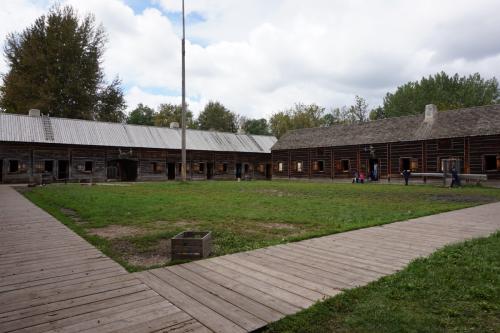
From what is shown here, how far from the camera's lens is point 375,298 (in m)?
3.47

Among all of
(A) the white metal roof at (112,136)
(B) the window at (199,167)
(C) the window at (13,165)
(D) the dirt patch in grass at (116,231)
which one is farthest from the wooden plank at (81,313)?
(B) the window at (199,167)

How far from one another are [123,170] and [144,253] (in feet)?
102

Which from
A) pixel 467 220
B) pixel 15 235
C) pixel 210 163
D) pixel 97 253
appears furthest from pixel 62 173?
pixel 467 220

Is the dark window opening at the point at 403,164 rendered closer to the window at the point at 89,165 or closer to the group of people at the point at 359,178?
the group of people at the point at 359,178

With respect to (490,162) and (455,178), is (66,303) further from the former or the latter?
(490,162)

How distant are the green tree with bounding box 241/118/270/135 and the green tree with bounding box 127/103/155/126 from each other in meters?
18.5

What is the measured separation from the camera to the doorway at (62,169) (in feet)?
100

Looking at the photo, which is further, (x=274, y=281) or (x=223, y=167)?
(x=223, y=167)

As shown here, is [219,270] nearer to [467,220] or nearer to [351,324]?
[351,324]

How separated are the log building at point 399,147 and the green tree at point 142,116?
1238 inches

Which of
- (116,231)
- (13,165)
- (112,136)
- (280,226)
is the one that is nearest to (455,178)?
(280,226)

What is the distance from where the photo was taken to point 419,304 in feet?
11.0

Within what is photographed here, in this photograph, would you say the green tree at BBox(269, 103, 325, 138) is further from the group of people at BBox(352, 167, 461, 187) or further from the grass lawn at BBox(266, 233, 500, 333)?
the grass lawn at BBox(266, 233, 500, 333)

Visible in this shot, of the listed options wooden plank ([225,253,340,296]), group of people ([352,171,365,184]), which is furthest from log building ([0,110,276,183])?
wooden plank ([225,253,340,296])
